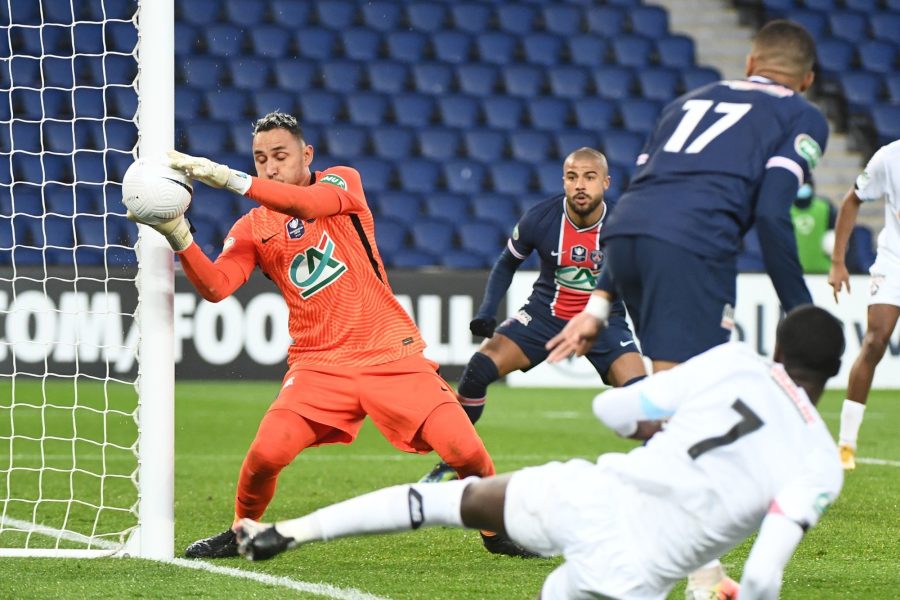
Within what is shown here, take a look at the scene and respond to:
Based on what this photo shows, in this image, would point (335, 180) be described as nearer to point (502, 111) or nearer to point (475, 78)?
point (502, 111)

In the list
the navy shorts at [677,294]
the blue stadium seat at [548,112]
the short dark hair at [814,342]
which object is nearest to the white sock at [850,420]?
the navy shorts at [677,294]

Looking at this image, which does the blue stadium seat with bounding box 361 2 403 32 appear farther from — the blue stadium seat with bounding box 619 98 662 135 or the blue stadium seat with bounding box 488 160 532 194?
the blue stadium seat with bounding box 619 98 662 135

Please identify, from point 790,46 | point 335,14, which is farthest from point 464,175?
point 790,46

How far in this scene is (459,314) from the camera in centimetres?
1207

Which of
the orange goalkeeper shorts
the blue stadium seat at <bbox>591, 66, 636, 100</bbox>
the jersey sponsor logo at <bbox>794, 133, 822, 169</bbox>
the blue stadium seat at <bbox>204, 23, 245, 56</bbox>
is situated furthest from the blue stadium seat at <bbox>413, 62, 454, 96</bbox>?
the jersey sponsor logo at <bbox>794, 133, 822, 169</bbox>

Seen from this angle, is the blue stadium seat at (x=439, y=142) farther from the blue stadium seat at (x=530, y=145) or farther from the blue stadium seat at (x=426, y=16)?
the blue stadium seat at (x=426, y=16)

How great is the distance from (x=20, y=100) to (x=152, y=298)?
9970 millimetres

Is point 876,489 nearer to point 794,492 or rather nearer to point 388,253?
point 794,492

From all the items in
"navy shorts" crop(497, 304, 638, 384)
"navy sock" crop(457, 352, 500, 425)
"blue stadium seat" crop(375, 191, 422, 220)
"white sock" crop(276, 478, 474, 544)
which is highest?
"blue stadium seat" crop(375, 191, 422, 220)

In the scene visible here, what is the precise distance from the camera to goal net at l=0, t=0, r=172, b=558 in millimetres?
5336

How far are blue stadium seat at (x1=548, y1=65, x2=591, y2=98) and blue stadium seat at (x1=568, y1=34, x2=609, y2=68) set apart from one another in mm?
200

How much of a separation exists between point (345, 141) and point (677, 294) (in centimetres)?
1112

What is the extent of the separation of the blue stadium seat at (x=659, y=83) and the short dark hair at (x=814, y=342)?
12535 mm

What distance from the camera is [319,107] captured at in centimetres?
1470
